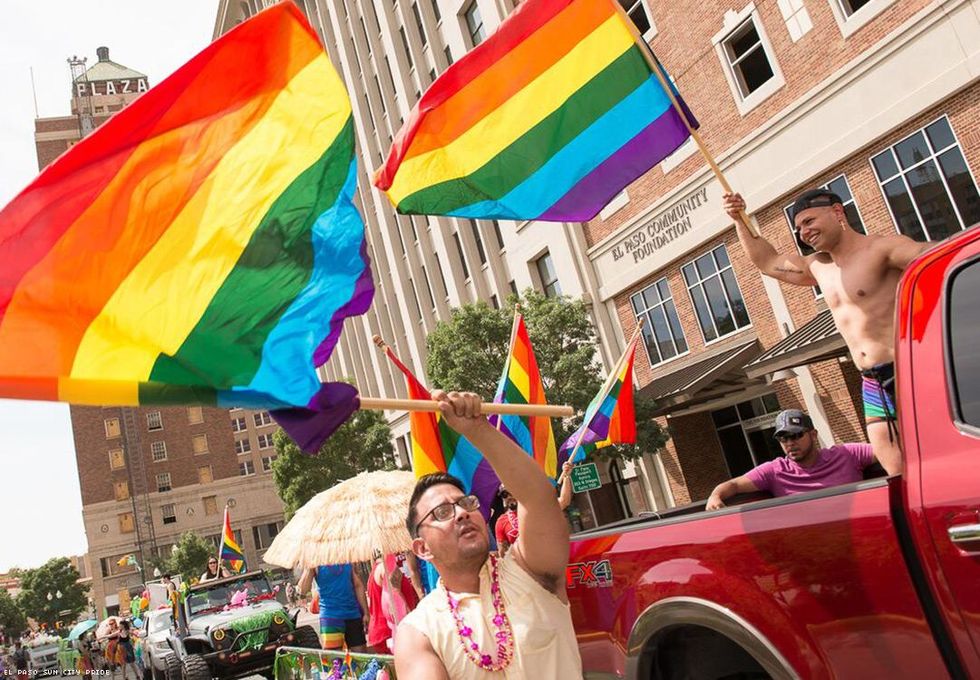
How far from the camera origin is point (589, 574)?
3697 millimetres

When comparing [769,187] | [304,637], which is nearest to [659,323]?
[769,187]

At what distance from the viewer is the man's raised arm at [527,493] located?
2.55 m

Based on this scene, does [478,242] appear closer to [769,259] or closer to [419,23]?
[419,23]

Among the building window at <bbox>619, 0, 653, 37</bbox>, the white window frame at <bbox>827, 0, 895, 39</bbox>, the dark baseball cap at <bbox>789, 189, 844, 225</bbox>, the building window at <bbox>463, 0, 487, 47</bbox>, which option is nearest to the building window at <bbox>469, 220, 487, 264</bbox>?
the building window at <bbox>463, 0, 487, 47</bbox>

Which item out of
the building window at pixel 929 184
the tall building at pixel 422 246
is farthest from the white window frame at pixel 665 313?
the building window at pixel 929 184

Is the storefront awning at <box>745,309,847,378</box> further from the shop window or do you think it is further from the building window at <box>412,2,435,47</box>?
the building window at <box>412,2,435,47</box>

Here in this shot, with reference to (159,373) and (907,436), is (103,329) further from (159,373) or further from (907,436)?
(907,436)

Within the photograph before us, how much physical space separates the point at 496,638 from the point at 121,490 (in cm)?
7829

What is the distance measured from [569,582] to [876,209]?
1418cm

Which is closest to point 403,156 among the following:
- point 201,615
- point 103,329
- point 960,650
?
point 103,329

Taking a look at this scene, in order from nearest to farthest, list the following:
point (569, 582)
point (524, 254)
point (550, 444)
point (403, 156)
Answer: point (569, 582) < point (403, 156) < point (550, 444) < point (524, 254)

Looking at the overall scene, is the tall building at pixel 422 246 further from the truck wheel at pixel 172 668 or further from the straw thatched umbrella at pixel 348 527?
the straw thatched umbrella at pixel 348 527

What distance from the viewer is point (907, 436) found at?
2.47 m

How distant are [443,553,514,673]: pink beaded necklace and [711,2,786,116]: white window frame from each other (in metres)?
17.2
